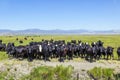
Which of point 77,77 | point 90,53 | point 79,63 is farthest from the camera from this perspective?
point 90,53

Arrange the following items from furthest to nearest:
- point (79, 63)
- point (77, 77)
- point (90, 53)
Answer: point (90, 53) → point (79, 63) → point (77, 77)

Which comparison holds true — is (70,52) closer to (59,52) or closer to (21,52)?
(59,52)

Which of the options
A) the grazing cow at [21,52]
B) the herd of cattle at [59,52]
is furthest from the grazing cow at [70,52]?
the grazing cow at [21,52]

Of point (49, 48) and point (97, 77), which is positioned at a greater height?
point (49, 48)

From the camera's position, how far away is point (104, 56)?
39.4 meters

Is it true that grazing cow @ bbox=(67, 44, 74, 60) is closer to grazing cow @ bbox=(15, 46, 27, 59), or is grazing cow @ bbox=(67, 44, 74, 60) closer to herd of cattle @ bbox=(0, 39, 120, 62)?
herd of cattle @ bbox=(0, 39, 120, 62)

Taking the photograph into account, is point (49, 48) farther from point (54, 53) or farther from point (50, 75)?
point (50, 75)

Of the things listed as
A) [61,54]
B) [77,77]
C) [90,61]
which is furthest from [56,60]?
[77,77]

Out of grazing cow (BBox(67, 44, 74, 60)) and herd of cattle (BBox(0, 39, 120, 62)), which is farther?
grazing cow (BBox(67, 44, 74, 60))

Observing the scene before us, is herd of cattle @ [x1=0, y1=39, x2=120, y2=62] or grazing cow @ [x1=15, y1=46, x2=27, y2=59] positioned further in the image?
grazing cow @ [x1=15, y1=46, x2=27, y2=59]

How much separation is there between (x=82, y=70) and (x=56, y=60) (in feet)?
20.5

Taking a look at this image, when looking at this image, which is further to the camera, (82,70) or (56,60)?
(56,60)

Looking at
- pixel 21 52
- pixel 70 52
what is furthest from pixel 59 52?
pixel 21 52

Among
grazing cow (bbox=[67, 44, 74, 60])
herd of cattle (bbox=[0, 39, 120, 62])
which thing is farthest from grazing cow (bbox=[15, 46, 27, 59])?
grazing cow (bbox=[67, 44, 74, 60])
